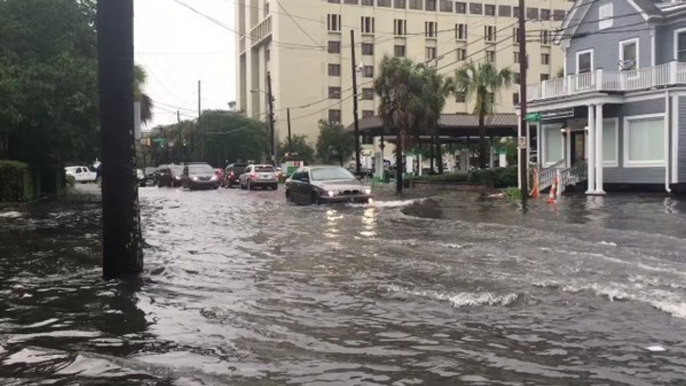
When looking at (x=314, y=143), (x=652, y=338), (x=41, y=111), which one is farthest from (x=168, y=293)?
(x=314, y=143)

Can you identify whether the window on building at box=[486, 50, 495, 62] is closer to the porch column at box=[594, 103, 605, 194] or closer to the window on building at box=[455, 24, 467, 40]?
the window on building at box=[455, 24, 467, 40]

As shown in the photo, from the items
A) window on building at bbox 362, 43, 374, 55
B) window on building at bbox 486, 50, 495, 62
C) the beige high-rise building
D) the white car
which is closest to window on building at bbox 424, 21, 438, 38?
the beige high-rise building

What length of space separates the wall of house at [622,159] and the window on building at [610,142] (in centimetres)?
26

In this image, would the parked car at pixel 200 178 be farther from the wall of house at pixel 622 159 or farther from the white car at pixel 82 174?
the white car at pixel 82 174

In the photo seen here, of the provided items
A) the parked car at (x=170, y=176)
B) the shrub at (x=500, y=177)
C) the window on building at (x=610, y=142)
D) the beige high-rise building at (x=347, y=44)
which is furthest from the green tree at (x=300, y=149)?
the window on building at (x=610, y=142)

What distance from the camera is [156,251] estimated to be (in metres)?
12.9

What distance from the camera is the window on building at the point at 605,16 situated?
31641 millimetres

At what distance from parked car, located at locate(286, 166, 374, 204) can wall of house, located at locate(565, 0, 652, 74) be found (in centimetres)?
1424

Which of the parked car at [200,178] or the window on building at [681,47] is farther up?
the window on building at [681,47]

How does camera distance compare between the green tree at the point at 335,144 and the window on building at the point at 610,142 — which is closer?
the window on building at the point at 610,142

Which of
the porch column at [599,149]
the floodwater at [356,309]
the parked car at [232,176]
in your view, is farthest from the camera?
the parked car at [232,176]

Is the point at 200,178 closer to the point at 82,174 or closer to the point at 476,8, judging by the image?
the point at 82,174

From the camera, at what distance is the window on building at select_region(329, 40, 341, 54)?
91.2 metres

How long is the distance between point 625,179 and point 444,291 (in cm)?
2334
